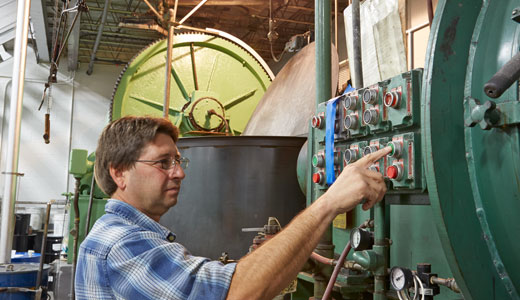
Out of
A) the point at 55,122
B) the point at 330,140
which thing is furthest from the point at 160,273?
the point at 55,122

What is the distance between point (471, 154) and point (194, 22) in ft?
28.9

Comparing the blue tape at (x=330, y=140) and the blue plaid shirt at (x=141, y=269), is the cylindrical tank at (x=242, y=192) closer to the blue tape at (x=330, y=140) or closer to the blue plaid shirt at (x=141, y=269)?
the blue tape at (x=330, y=140)

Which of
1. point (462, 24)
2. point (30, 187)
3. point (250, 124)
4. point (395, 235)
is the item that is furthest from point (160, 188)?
point (30, 187)

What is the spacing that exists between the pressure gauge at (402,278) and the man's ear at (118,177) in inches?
A: 32.8

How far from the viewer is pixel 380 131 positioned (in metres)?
1.65

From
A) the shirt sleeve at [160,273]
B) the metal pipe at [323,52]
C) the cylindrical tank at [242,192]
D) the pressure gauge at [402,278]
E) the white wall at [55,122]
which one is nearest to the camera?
the shirt sleeve at [160,273]

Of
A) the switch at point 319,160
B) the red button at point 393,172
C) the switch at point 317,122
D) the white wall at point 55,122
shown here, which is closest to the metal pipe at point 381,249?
the red button at point 393,172

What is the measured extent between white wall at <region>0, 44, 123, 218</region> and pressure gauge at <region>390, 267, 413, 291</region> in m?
10.2

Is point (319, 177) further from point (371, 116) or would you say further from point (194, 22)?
point (194, 22)

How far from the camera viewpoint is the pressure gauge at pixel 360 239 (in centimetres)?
164

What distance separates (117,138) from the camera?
4.34 ft

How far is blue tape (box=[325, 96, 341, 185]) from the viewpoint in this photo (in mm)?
1914

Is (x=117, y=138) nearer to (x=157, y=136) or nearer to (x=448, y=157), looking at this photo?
(x=157, y=136)

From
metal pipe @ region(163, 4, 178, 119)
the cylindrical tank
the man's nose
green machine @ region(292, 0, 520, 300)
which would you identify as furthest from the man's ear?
metal pipe @ region(163, 4, 178, 119)
